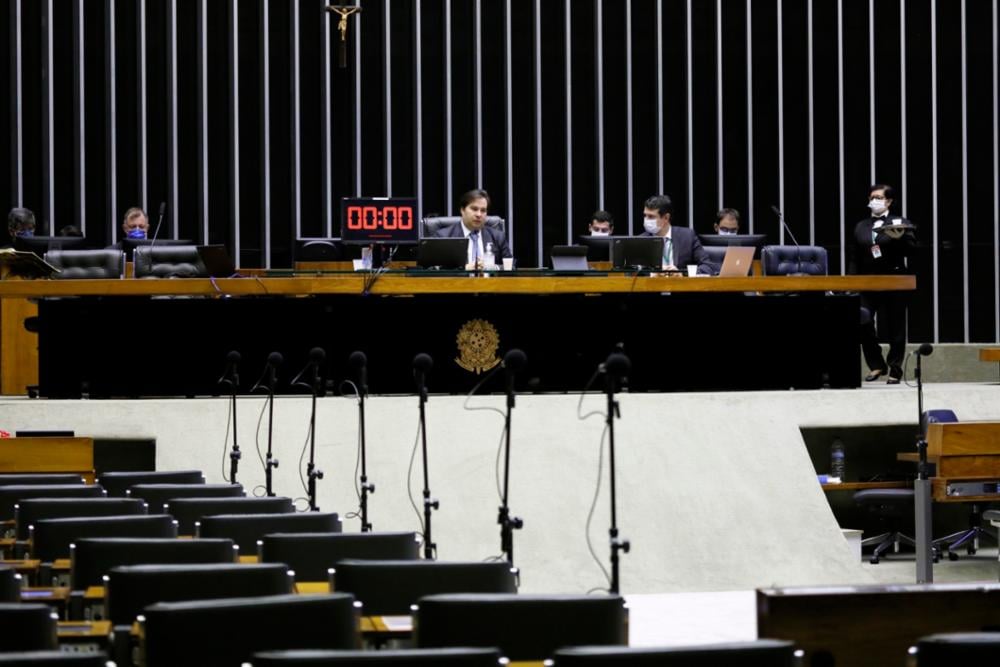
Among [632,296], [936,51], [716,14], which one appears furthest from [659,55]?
[632,296]

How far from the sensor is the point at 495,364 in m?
9.77

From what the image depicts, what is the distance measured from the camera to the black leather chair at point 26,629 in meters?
3.05

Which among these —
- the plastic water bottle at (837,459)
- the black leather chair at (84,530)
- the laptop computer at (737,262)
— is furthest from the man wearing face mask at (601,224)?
the black leather chair at (84,530)

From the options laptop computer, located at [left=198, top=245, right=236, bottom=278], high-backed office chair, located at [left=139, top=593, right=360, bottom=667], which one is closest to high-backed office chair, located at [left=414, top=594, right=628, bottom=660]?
high-backed office chair, located at [left=139, top=593, right=360, bottom=667]

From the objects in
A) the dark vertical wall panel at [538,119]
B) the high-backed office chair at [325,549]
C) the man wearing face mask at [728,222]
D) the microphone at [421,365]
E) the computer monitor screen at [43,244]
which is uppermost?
the dark vertical wall panel at [538,119]

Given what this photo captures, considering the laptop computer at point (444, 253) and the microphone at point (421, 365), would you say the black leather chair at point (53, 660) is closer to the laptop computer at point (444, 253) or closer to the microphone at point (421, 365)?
the microphone at point (421, 365)

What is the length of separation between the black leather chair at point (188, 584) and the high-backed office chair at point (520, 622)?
0.59m

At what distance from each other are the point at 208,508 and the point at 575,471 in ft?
11.5

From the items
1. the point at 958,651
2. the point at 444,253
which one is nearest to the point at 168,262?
the point at 444,253

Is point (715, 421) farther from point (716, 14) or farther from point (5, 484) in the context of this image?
point (716, 14)

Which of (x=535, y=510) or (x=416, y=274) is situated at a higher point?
(x=416, y=274)

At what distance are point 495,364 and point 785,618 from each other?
6.83 meters

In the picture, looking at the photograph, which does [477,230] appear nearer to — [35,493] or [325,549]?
[35,493]

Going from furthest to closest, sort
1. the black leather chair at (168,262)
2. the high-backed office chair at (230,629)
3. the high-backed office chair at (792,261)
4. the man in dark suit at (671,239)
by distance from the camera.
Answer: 1. the high-backed office chair at (792,261)
2. the man in dark suit at (671,239)
3. the black leather chair at (168,262)
4. the high-backed office chair at (230,629)
